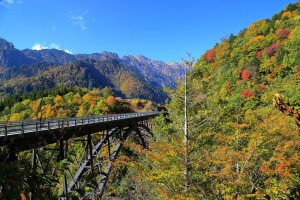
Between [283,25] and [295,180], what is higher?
[283,25]

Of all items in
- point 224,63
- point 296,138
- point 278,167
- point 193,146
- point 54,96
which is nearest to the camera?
point 278,167

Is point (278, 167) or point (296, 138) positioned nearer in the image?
point (278, 167)

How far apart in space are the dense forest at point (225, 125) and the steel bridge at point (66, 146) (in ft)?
2.25

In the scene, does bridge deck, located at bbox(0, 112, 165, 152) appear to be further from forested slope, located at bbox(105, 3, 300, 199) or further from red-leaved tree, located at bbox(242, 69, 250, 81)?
red-leaved tree, located at bbox(242, 69, 250, 81)

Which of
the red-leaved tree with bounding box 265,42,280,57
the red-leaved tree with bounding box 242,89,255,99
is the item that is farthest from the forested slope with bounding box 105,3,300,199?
the red-leaved tree with bounding box 265,42,280,57

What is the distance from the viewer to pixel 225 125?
1004 inches

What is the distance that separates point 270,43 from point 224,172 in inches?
3473

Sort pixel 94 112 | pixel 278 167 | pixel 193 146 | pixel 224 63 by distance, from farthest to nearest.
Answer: pixel 224 63, pixel 94 112, pixel 193 146, pixel 278 167

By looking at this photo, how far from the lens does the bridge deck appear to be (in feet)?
17.2

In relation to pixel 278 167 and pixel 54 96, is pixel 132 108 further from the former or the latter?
pixel 278 167

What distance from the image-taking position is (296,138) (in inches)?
965

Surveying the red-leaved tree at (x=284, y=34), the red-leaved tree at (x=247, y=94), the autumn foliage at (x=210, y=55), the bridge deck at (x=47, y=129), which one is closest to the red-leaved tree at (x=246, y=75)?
the red-leaved tree at (x=247, y=94)

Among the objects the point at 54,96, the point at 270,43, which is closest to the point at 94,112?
the point at 54,96

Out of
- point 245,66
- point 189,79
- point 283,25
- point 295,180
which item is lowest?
point 295,180
